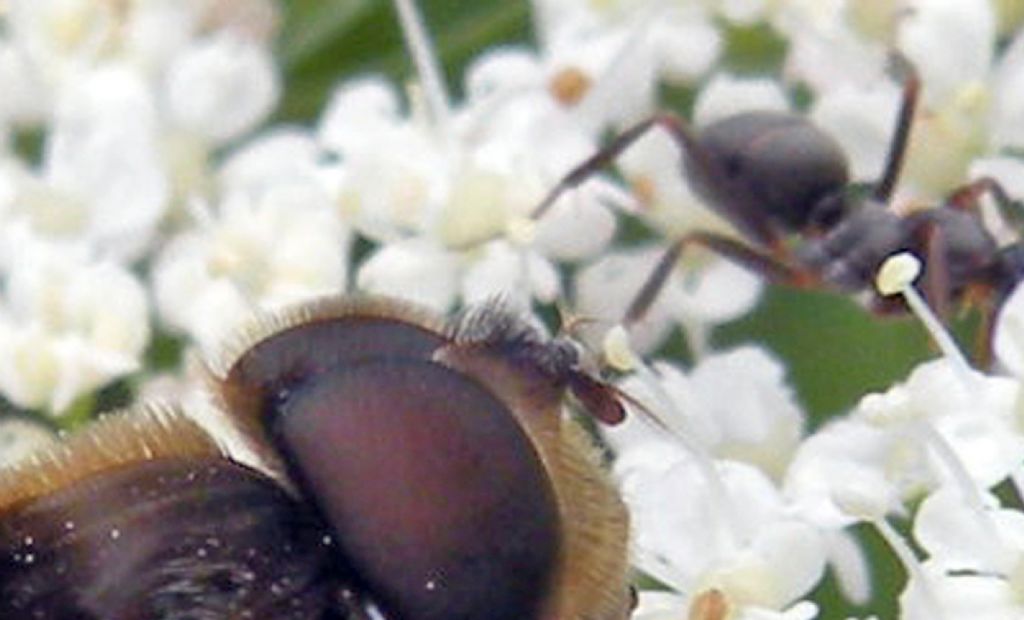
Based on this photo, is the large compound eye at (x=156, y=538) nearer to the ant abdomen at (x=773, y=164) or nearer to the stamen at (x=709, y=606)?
the stamen at (x=709, y=606)

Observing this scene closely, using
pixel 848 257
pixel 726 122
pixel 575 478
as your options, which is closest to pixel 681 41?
pixel 726 122

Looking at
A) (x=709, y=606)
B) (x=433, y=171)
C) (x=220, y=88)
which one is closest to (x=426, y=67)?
(x=433, y=171)

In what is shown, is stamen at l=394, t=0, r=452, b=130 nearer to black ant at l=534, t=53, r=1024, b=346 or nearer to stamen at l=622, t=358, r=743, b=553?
black ant at l=534, t=53, r=1024, b=346

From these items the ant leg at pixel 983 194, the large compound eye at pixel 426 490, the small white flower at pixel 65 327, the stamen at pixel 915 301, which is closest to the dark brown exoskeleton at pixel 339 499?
the large compound eye at pixel 426 490

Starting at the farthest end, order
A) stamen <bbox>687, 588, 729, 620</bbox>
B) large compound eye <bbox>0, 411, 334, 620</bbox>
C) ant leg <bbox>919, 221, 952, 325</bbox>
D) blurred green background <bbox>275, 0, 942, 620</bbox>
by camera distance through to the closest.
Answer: blurred green background <bbox>275, 0, 942, 620</bbox> < ant leg <bbox>919, 221, 952, 325</bbox> < stamen <bbox>687, 588, 729, 620</bbox> < large compound eye <bbox>0, 411, 334, 620</bbox>

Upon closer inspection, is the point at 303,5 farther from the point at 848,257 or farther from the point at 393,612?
the point at 393,612

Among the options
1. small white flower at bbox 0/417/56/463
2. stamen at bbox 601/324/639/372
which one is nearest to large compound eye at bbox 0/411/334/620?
stamen at bbox 601/324/639/372

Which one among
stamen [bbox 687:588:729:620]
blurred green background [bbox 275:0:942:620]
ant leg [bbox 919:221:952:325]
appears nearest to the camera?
stamen [bbox 687:588:729:620]

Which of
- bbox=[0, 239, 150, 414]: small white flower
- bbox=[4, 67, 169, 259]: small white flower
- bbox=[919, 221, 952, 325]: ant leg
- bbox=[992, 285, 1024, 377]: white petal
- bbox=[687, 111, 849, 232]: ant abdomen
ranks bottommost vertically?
bbox=[992, 285, 1024, 377]: white petal
